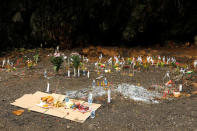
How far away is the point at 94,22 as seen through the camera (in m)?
12.2

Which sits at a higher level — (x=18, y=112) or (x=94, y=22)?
(x=94, y=22)

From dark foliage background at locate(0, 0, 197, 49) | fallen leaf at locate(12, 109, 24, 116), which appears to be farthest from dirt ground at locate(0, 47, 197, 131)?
dark foliage background at locate(0, 0, 197, 49)

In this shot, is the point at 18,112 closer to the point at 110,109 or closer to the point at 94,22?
the point at 110,109

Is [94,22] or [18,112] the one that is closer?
[18,112]

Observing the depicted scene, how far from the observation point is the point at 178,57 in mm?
10211

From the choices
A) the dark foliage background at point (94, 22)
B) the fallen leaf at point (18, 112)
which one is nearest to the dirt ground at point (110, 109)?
the fallen leaf at point (18, 112)

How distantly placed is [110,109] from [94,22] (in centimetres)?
763

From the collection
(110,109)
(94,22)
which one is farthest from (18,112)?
(94,22)

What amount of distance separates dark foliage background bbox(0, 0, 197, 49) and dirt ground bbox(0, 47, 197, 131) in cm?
453

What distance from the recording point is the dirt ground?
4.72 m

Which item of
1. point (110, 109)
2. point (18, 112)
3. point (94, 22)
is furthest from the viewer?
point (94, 22)

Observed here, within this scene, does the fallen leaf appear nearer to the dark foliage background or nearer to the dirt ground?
the dirt ground

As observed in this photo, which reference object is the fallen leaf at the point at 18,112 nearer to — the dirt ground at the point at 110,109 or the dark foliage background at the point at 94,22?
the dirt ground at the point at 110,109

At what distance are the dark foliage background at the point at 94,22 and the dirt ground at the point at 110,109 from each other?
14.9ft
